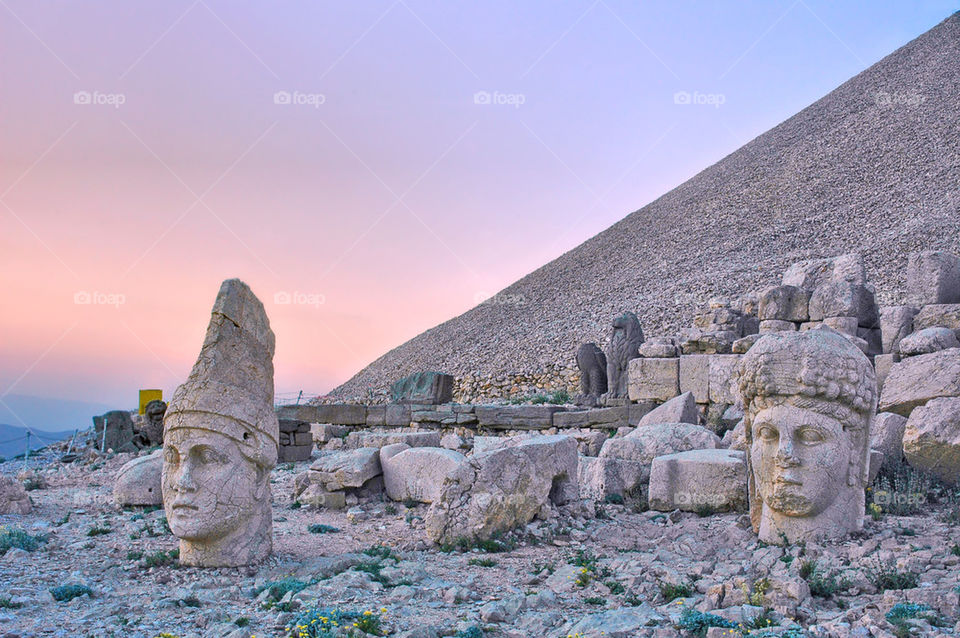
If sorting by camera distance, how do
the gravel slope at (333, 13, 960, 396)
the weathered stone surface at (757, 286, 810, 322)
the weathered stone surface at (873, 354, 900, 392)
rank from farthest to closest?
1. the gravel slope at (333, 13, 960, 396)
2. the weathered stone surface at (757, 286, 810, 322)
3. the weathered stone surface at (873, 354, 900, 392)

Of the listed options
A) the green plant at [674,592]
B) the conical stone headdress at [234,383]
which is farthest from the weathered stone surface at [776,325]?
the conical stone headdress at [234,383]

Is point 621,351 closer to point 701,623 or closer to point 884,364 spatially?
point 884,364

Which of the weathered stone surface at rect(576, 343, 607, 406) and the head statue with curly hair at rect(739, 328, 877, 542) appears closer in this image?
the head statue with curly hair at rect(739, 328, 877, 542)

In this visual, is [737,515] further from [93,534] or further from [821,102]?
[821,102]

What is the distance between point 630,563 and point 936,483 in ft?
11.7

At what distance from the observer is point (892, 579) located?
198 inches

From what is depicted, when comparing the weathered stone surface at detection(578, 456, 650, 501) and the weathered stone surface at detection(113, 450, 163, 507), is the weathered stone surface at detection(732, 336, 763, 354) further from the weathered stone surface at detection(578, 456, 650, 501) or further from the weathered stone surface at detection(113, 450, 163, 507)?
the weathered stone surface at detection(113, 450, 163, 507)

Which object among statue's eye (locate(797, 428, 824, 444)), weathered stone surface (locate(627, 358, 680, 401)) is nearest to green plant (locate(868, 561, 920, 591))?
statue's eye (locate(797, 428, 824, 444))

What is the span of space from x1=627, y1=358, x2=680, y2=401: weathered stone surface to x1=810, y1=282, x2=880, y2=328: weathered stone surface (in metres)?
2.49

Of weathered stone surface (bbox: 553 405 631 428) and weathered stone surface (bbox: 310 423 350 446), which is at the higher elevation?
weathered stone surface (bbox: 553 405 631 428)

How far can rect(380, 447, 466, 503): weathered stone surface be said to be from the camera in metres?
8.86

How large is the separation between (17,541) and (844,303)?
11882 mm

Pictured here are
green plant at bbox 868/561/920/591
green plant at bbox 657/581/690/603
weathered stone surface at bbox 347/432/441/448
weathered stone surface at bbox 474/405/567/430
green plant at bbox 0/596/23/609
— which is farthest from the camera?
weathered stone surface at bbox 474/405/567/430

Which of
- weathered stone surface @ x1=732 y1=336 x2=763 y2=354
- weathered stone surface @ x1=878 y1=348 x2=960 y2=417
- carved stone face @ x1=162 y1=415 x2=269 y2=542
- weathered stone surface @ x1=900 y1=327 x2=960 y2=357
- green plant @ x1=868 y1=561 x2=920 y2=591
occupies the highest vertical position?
weathered stone surface @ x1=732 y1=336 x2=763 y2=354
